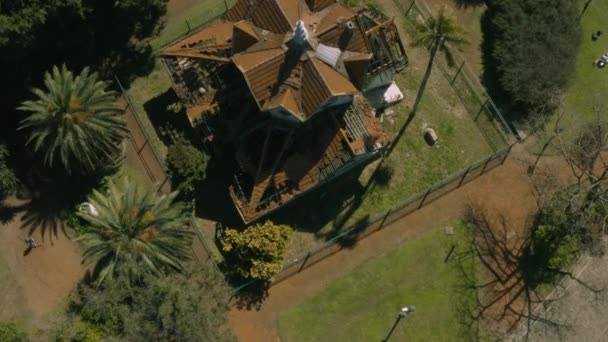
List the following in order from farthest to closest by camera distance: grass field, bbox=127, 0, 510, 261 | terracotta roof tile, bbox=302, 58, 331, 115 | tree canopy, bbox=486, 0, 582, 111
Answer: tree canopy, bbox=486, 0, 582, 111 → grass field, bbox=127, 0, 510, 261 → terracotta roof tile, bbox=302, 58, 331, 115

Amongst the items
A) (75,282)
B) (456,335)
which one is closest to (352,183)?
(456,335)

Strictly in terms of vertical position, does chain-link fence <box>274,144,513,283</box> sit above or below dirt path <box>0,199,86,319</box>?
below

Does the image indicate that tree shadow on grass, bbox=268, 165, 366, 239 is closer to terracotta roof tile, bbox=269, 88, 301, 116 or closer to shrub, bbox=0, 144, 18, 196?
terracotta roof tile, bbox=269, 88, 301, 116

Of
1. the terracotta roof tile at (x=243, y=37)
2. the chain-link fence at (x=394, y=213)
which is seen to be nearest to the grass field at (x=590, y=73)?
the chain-link fence at (x=394, y=213)

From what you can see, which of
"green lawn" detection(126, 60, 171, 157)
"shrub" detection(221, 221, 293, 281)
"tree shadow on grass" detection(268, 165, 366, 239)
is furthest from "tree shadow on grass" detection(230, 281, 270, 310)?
"green lawn" detection(126, 60, 171, 157)

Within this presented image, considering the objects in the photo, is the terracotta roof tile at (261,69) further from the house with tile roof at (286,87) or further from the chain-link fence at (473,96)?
the chain-link fence at (473,96)

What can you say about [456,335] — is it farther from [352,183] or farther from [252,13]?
[252,13]
